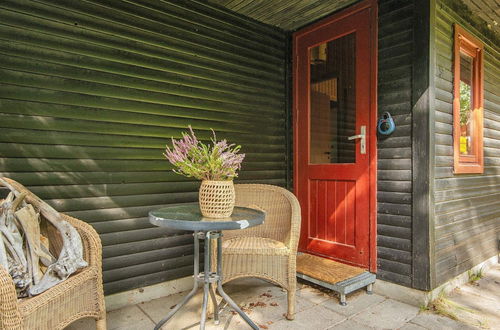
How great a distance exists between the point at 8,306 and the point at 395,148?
263cm

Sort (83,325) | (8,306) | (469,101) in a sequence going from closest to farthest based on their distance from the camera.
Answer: (8,306) < (83,325) < (469,101)

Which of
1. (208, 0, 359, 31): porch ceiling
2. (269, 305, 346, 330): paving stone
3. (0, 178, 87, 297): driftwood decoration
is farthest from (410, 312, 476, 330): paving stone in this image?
(208, 0, 359, 31): porch ceiling

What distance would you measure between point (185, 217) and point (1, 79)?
4.85ft

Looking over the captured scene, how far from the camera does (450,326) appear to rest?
212cm

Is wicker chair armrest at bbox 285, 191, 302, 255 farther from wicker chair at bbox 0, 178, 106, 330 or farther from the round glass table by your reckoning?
wicker chair at bbox 0, 178, 106, 330

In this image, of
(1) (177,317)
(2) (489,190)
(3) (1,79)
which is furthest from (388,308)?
(3) (1,79)

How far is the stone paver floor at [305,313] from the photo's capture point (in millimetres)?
2111

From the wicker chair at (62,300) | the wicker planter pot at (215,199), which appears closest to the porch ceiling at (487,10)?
the wicker planter pot at (215,199)

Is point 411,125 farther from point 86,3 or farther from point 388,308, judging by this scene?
point 86,3

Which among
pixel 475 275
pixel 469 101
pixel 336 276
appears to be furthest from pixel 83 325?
pixel 469 101

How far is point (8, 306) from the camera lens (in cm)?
122

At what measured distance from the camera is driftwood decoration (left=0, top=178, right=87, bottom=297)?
1.43 metres

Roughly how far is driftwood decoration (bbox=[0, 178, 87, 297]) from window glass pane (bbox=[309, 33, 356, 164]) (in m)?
2.29

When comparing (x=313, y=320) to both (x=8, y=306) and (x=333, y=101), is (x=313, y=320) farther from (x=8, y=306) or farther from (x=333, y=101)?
(x=333, y=101)
